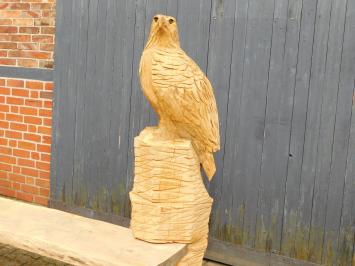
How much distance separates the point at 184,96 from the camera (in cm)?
236

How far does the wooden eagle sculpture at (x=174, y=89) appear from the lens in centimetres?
233

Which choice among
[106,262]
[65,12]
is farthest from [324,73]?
[65,12]

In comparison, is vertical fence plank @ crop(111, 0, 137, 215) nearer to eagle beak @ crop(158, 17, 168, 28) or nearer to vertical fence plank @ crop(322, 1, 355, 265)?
eagle beak @ crop(158, 17, 168, 28)

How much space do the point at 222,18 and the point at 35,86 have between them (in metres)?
2.01

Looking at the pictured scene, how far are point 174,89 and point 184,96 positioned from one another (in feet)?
0.23

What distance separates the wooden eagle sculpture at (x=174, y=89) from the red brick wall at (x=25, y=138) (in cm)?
210

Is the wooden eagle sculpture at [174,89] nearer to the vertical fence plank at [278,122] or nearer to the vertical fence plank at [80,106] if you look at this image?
the vertical fence plank at [278,122]

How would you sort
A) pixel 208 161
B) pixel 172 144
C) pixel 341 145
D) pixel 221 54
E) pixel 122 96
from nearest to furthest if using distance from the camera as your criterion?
pixel 172 144
pixel 208 161
pixel 341 145
pixel 221 54
pixel 122 96

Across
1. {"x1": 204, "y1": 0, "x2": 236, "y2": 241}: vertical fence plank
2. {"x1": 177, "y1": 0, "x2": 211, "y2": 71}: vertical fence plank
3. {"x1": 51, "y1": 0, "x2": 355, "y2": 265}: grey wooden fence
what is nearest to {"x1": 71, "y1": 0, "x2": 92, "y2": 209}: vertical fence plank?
{"x1": 51, "y1": 0, "x2": 355, "y2": 265}: grey wooden fence

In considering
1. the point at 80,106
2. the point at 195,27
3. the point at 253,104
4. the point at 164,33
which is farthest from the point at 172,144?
the point at 80,106

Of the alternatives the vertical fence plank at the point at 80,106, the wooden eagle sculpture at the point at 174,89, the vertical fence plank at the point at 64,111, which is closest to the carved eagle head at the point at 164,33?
the wooden eagle sculpture at the point at 174,89

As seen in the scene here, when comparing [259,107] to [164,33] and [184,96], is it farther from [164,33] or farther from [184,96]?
[164,33]

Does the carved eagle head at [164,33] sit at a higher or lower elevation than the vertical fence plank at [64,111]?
higher

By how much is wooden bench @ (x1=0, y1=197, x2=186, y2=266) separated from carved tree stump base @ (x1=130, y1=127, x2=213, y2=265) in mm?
84
